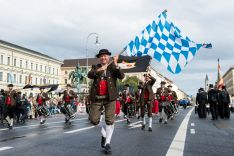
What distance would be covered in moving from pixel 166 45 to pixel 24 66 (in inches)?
3198

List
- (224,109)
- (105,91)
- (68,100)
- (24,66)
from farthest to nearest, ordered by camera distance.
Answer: (24,66) → (224,109) → (68,100) → (105,91)

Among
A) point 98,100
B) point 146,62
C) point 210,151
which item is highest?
point 146,62

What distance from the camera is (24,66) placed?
89500 mm

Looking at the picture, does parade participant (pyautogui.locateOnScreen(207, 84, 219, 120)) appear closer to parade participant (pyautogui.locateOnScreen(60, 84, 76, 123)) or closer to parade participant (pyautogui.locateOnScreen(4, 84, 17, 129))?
parade participant (pyautogui.locateOnScreen(60, 84, 76, 123))

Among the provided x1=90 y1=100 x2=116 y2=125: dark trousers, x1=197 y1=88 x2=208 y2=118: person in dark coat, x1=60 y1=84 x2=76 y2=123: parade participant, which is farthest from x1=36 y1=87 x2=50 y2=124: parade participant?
x1=90 y1=100 x2=116 y2=125: dark trousers

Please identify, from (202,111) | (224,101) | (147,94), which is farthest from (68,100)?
(224,101)

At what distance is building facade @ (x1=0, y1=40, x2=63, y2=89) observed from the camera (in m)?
79.8

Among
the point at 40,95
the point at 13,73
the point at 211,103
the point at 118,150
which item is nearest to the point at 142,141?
the point at 118,150

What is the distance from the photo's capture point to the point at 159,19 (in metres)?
11.7

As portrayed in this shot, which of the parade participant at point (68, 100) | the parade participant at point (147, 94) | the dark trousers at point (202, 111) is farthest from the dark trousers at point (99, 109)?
the dark trousers at point (202, 111)

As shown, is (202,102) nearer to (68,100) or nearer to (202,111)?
(202,111)

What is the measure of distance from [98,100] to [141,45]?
193 inches

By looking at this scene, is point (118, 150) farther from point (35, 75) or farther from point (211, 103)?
point (35, 75)

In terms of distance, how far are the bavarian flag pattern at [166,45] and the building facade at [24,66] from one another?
57076 mm
